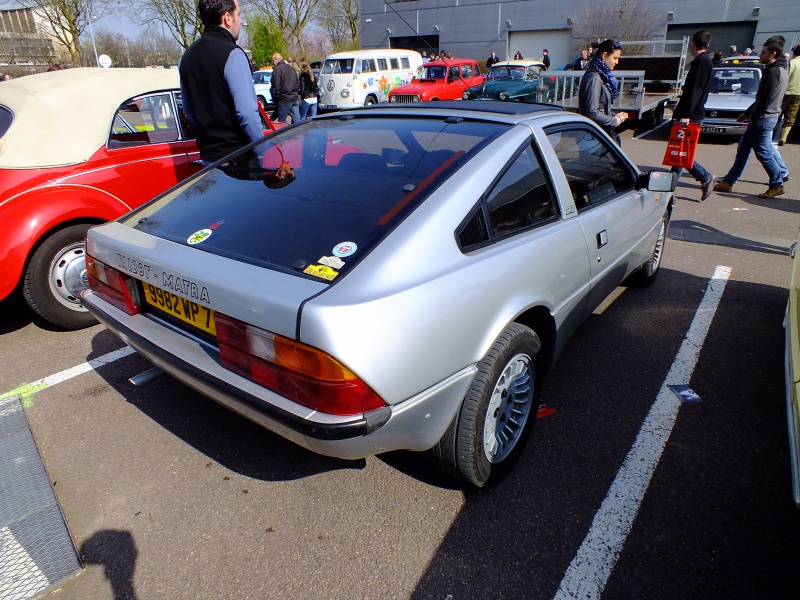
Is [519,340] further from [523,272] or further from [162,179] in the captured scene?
[162,179]

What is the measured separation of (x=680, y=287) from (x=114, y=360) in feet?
14.2

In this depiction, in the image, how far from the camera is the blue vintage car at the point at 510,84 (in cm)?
1659

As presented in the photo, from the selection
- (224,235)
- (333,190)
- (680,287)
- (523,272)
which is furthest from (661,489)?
(680,287)

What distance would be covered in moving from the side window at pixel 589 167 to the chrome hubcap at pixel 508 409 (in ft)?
3.07

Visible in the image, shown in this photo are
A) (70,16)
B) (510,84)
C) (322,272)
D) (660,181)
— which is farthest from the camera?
(70,16)

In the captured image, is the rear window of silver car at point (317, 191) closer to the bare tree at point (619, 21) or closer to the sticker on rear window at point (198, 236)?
the sticker on rear window at point (198, 236)

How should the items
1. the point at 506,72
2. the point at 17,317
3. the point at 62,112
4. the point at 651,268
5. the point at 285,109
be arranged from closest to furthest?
the point at 62,112, the point at 17,317, the point at 651,268, the point at 285,109, the point at 506,72

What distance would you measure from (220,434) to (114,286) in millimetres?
879

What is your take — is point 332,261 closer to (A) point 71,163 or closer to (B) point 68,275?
(B) point 68,275

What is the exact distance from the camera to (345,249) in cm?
197

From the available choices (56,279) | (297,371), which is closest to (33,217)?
(56,279)

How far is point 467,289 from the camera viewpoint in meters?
2.00

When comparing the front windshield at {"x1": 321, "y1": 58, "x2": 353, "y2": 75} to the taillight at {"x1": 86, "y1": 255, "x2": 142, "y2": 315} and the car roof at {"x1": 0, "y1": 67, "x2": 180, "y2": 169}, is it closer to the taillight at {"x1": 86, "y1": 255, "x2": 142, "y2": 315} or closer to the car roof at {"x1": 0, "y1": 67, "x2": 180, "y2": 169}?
the car roof at {"x1": 0, "y1": 67, "x2": 180, "y2": 169}

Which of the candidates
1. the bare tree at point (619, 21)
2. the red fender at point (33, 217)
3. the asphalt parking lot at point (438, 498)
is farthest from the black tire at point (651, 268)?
the bare tree at point (619, 21)
